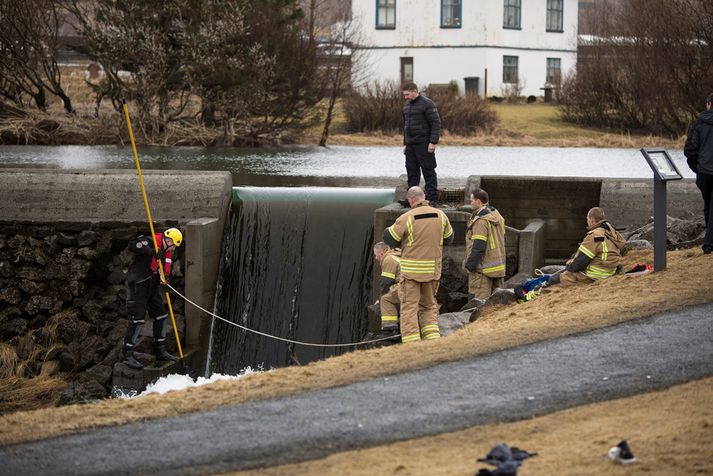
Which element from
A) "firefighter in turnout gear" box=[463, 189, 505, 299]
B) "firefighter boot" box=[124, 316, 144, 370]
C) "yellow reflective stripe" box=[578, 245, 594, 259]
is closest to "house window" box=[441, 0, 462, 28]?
"firefighter in turnout gear" box=[463, 189, 505, 299]

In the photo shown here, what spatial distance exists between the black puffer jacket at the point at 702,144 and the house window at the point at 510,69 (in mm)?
42729

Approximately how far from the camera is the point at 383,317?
14711 millimetres

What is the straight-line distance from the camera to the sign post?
13305 mm

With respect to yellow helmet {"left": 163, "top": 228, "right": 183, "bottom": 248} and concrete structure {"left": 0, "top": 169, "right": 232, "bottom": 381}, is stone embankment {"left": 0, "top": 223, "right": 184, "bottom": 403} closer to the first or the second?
concrete structure {"left": 0, "top": 169, "right": 232, "bottom": 381}

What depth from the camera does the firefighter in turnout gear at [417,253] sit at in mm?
13953

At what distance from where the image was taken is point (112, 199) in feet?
62.4

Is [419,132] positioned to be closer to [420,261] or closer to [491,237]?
[491,237]

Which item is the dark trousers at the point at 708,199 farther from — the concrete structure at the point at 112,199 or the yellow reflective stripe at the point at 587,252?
the concrete structure at the point at 112,199

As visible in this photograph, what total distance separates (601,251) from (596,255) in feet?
0.27

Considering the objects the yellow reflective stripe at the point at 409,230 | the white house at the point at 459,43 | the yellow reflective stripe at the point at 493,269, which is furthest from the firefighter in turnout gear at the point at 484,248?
the white house at the point at 459,43

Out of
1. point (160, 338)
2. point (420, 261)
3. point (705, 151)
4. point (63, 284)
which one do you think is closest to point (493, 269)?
point (420, 261)

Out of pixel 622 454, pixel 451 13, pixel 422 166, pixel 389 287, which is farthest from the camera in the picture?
pixel 451 13

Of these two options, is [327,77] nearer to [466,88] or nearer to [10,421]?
[466,88]

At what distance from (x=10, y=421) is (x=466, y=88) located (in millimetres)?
48003
